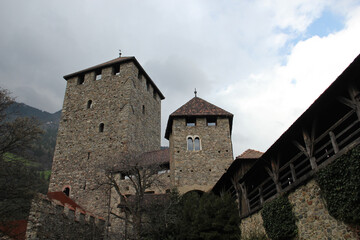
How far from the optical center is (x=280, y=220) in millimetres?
9000

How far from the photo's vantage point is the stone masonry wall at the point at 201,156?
18.2 meters

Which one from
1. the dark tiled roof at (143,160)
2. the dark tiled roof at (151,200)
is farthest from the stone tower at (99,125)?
the dark tiled roof at (151,200)

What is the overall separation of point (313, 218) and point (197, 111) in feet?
44.8

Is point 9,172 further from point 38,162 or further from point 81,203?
point 81,203

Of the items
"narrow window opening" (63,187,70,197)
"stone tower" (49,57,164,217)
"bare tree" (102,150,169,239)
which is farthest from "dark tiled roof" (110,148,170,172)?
"narrow window opening" (63,187,70,197)

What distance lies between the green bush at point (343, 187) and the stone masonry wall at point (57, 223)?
11576 millimetres

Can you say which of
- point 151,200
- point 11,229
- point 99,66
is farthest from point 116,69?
point 11,229

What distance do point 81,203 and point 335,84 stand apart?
67.6ft

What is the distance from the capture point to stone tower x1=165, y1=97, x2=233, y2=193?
1830 centimetres

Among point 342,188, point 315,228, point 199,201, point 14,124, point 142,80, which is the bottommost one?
point 315,228

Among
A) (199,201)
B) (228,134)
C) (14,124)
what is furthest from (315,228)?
(228,134)

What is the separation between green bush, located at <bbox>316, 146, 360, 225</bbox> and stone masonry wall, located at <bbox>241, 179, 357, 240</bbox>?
263 millimetres

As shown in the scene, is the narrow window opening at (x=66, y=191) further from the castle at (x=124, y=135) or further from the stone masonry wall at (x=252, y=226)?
the stone masonry wall at (x=252, y=226)

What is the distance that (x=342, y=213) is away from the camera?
6.29m
